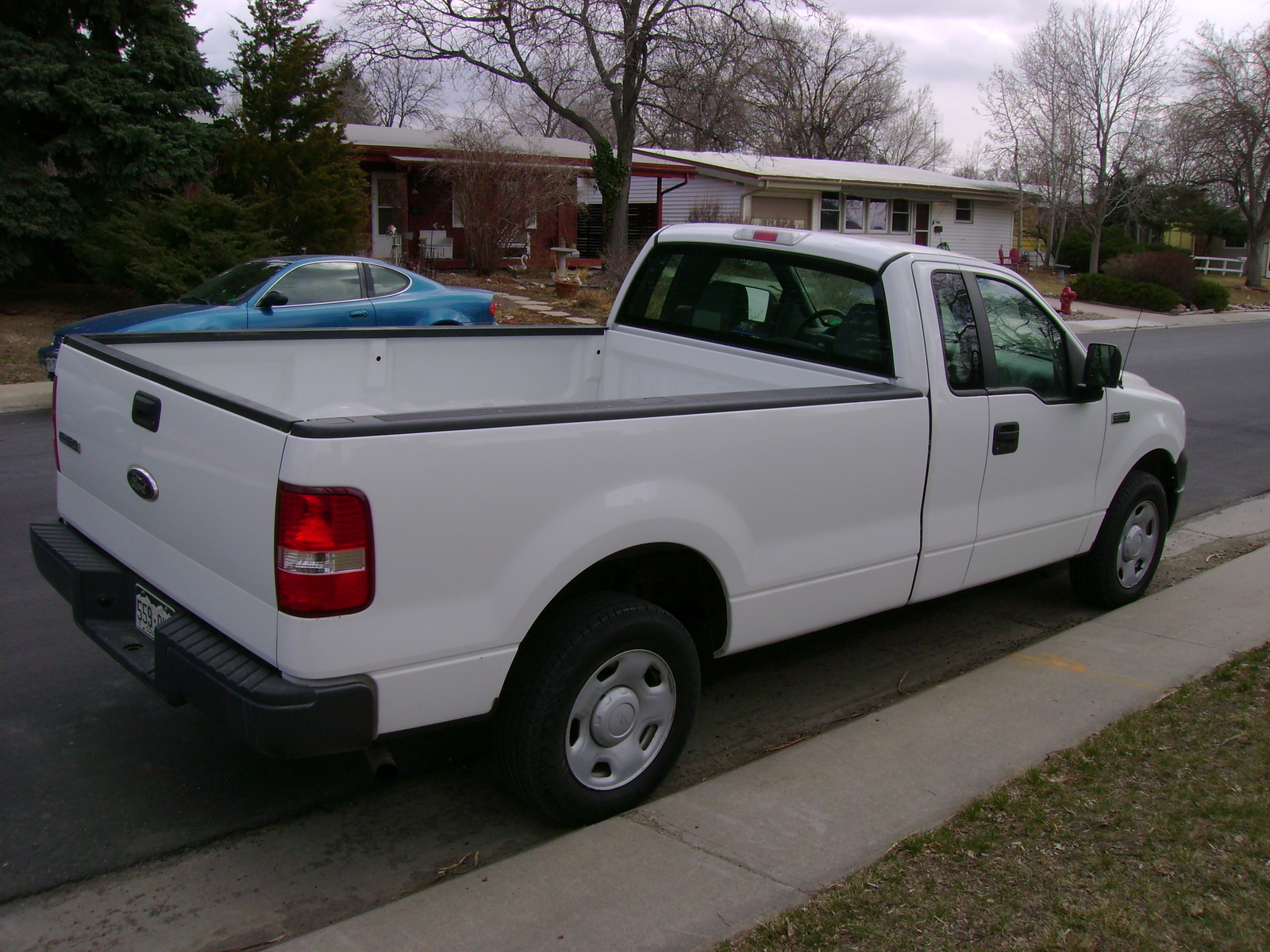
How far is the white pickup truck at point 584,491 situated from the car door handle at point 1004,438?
0.05 ft

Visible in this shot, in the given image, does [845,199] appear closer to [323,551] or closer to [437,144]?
[437,144]

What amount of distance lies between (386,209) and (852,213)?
19.0 m

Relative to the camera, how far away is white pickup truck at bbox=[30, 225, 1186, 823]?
2.92m

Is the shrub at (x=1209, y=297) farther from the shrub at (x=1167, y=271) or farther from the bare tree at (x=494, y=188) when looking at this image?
the bare tree at (x=494, y=188)

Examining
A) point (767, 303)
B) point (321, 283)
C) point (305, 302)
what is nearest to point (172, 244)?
point (321, 283)

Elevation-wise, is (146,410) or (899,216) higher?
(899,216)

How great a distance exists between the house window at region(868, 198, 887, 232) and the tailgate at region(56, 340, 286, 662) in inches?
1549

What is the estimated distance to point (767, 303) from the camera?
5.00 m

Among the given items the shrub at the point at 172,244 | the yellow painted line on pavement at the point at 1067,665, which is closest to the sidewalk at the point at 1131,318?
the shrub at the point at 172,244

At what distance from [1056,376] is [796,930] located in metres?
3.12

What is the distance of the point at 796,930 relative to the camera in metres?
2.89

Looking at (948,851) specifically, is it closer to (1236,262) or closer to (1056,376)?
(1056,376)

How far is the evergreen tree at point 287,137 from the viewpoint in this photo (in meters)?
17.9

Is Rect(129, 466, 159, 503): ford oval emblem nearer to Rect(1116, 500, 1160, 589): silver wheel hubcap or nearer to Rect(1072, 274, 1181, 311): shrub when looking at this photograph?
Rect(1116, 500, 1160, 589): silver wheel hubcap
